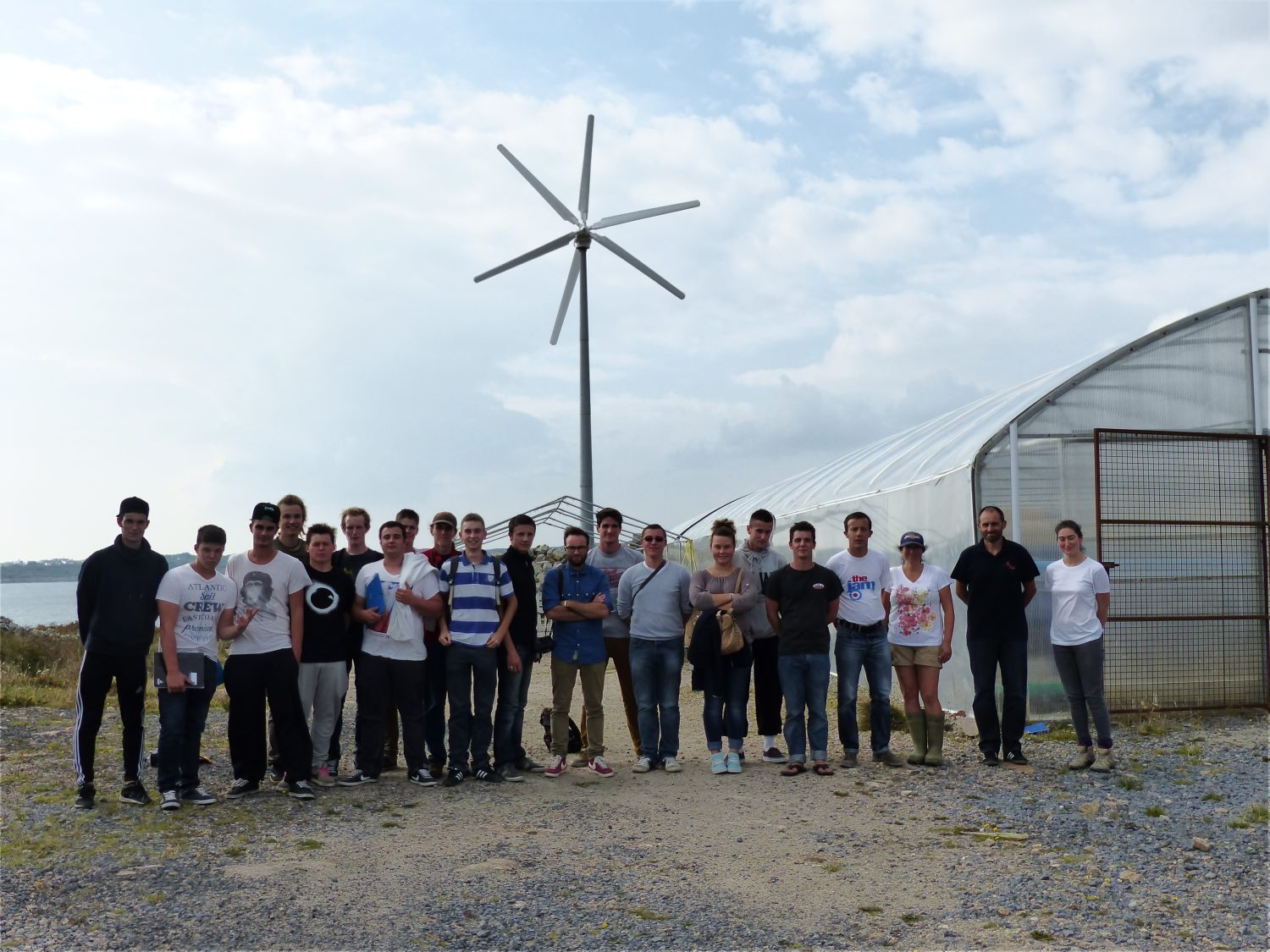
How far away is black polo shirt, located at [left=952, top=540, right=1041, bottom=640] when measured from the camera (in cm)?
809

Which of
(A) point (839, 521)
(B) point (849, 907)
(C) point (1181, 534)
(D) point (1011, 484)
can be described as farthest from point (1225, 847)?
(A) point (839, 521)

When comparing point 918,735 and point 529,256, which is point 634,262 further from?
point 918,735

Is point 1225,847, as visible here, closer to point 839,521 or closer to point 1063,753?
point 1063,753

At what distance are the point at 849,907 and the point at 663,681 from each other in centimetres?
324

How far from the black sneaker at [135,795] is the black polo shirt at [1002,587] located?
6.06m

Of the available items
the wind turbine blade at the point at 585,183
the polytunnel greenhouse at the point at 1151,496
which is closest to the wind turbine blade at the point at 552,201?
the wind turbine blade at the point at 585,183

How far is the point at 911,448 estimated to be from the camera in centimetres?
1270

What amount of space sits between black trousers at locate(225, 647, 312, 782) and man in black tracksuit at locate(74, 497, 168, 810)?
57 cm

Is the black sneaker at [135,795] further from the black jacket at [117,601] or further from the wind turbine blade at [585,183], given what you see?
the wind turbine blade at [585,183]

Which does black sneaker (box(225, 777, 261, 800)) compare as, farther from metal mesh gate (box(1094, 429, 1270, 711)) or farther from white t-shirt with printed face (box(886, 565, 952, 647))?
metal mesh gate (box(1094, 429, 1270, 711))

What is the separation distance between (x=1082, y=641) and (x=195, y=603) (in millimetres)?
6284

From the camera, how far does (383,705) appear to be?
7492 mm

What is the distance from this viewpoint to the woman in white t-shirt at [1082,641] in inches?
309

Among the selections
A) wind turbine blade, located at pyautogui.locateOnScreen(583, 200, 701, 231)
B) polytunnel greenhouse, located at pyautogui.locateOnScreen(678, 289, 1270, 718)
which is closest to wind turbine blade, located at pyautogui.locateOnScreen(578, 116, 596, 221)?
wind turbine blade, located at pyautogui.locateOnScreen(583, 200, 701, 231)
